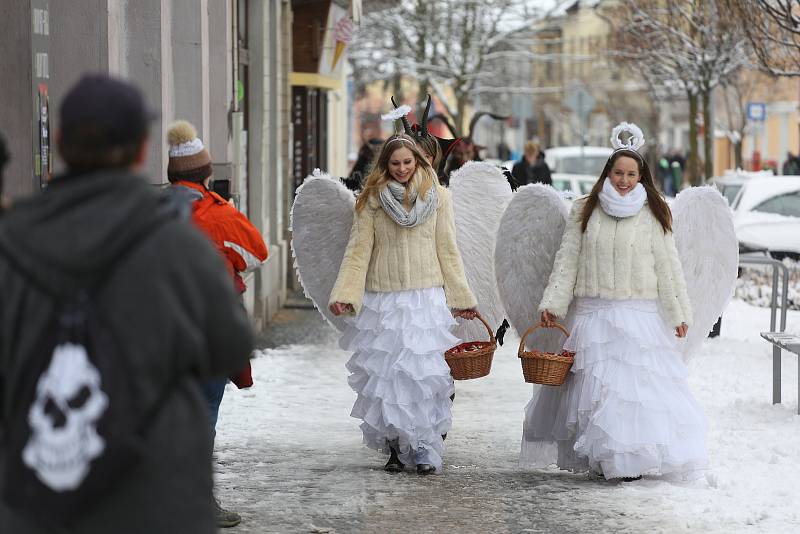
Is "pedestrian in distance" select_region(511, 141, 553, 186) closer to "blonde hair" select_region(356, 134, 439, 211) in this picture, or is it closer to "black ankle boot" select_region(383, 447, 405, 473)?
"blonde hair" select_region(356, 134, 439, 211)

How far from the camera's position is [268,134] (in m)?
16.3

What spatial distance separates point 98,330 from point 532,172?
15.7m

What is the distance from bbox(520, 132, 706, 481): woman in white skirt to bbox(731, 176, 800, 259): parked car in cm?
937

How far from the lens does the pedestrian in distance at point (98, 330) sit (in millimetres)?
3340

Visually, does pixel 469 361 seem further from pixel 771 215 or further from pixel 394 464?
pixel 771 215

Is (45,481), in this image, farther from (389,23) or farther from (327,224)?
(389,23)

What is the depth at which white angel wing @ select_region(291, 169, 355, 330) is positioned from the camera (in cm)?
835

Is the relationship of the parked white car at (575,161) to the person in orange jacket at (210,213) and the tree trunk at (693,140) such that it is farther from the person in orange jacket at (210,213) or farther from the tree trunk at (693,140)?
the person in orange jacket at (210,213)

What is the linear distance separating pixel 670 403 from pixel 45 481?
15.2ft

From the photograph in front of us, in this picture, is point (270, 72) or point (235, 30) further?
point (270, 72)

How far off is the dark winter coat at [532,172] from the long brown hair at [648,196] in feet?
35.1

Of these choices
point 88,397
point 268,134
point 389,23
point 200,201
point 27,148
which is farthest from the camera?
point 389,23

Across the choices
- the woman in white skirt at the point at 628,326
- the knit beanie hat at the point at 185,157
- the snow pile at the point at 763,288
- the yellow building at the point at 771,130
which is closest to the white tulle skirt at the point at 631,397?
the woman in white skirt at the point at 628,326

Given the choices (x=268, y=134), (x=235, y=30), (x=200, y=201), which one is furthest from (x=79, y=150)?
(x=268, y=134)
